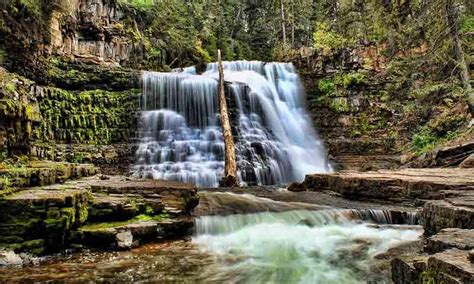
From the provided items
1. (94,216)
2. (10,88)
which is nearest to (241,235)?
(94,216)

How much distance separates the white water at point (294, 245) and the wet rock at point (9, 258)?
99.3 inches

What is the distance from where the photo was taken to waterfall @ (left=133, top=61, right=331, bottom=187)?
1448cm

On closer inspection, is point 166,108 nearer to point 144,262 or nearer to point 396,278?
point 144,262

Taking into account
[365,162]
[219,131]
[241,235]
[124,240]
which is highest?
[219,131]

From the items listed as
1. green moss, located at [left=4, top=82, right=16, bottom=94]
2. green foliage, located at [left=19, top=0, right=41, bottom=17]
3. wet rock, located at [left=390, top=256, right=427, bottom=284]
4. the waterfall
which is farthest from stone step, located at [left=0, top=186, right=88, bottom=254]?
green foliage, located at [left=19, top=0, right=41, bottom=17]

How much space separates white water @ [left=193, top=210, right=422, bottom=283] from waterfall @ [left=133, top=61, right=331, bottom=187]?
625cm

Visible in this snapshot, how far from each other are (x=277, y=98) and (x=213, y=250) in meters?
14.9

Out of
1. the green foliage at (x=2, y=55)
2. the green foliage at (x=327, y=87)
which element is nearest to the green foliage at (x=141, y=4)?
the green foliage at (x=2, y=55)

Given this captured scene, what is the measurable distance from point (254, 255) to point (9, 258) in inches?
131

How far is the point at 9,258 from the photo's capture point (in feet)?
16.2

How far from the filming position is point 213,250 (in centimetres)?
600

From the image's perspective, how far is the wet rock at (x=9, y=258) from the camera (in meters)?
4.88

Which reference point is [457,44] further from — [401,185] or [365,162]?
[401,185]

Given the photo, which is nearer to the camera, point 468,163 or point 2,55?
point 468,163
